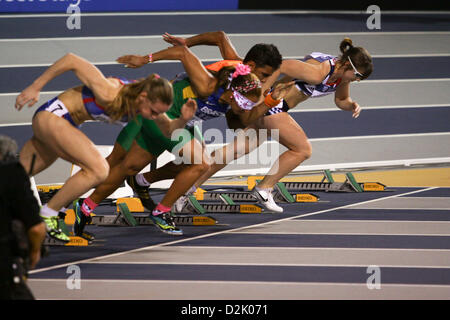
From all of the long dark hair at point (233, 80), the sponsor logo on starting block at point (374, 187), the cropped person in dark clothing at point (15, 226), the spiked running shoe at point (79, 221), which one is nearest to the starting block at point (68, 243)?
the spiked running shoe at point (79, 221)

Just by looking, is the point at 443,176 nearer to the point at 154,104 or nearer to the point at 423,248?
the point at 423,248

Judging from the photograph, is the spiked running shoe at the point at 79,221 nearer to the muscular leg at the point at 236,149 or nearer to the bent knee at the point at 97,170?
the bent knee at the point at 97,170

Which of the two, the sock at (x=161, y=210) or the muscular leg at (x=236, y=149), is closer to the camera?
the sock at (x=161, y=210)

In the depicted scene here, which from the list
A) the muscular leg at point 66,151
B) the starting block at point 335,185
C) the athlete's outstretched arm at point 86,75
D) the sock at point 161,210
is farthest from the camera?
the starting block at point 335,185

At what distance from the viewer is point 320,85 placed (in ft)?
26.8

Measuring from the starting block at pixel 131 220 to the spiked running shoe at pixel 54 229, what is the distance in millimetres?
1109

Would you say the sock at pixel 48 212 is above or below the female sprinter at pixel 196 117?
below

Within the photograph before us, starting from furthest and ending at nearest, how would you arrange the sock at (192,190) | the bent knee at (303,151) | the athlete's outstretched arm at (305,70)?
the sock at (192,190), the bent knee at (303,151), the athlete's outstretched arm at (305,70)

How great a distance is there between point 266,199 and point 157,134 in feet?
5.60

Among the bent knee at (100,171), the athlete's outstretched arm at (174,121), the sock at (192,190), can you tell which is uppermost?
the athlete's outstretched arm at (174,121)

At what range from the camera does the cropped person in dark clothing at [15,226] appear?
3.95 meters

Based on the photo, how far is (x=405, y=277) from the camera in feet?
19.7

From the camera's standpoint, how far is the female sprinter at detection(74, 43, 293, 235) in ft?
22.9
